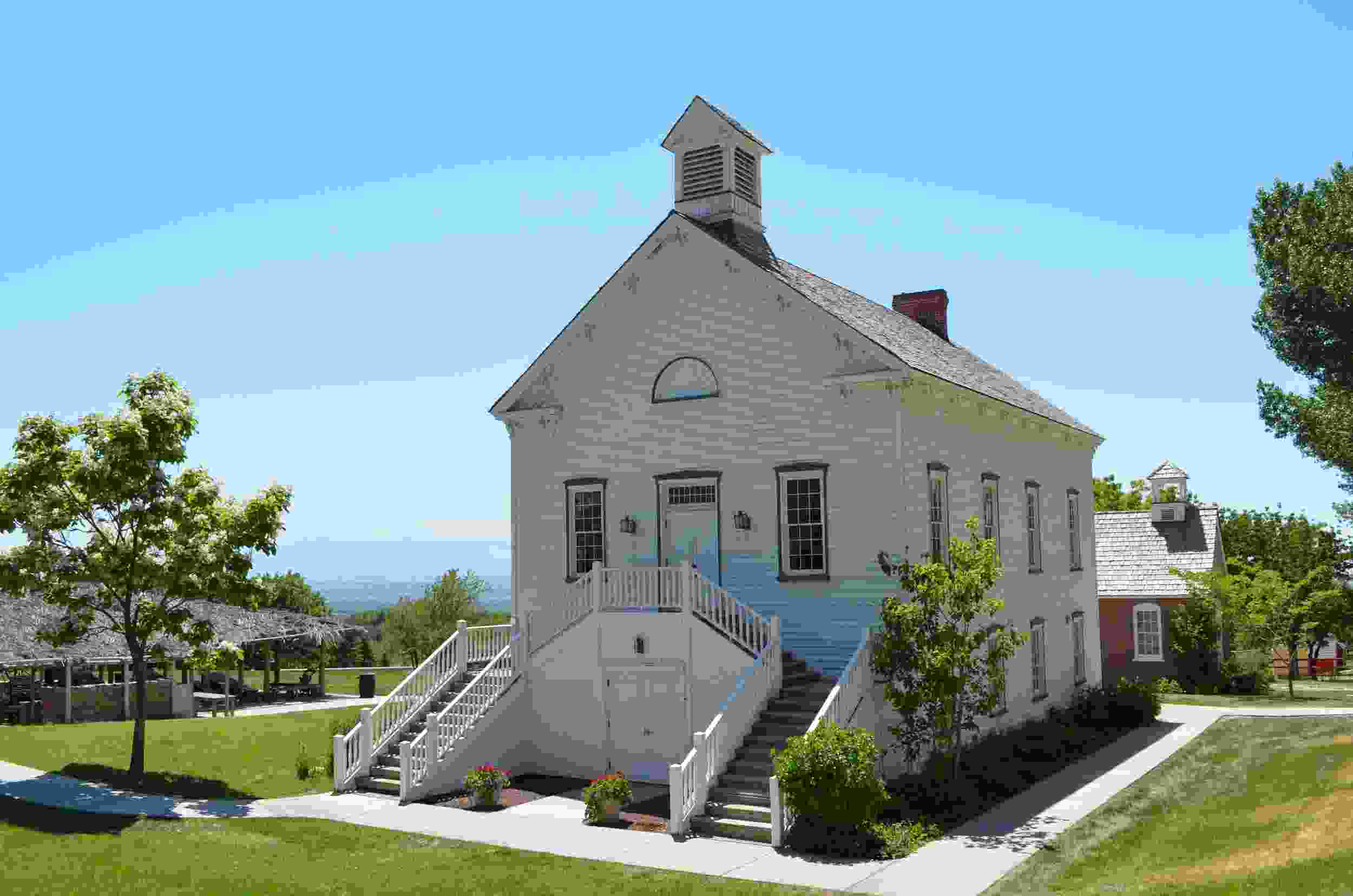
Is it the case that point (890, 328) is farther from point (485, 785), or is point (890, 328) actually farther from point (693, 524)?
point (485, 785)

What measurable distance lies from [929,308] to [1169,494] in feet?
58.3

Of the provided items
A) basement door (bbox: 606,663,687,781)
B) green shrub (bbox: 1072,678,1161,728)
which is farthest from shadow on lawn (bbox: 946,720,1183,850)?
basement door (bbox: 606,663,687,781)

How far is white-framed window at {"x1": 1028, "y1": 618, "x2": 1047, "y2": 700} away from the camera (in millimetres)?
26875

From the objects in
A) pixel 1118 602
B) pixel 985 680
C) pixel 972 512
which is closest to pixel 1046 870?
pixel 985 680

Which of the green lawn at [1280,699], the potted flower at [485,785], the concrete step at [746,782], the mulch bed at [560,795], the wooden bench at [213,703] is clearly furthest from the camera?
the wooden bench at [213,703]

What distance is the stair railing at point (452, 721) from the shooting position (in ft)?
64.5

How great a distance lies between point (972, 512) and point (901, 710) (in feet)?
20.7

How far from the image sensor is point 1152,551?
1656 inches

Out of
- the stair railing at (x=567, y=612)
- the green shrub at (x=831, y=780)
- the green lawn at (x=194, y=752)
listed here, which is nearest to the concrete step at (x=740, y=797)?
the green shrub at (x=831, y=780)

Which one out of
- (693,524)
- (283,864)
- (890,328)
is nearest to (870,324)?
(890,328)

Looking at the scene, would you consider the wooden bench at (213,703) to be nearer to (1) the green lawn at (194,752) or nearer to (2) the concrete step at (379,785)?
(1) the green lawn at (194,752)

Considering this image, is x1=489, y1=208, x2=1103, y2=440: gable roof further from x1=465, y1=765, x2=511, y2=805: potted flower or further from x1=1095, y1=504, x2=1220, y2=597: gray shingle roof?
x1=1095, y1=504, x2=1220, y2=597: gray shingle roof

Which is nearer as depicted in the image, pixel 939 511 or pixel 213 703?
pixel 939 511

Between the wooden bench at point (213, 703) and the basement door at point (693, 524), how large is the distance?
62.0 feet
